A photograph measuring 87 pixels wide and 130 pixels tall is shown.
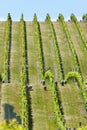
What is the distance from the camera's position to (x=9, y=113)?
49156mm

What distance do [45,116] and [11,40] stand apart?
38249 millimetres

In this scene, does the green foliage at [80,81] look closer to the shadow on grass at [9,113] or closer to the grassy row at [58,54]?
the grassy row at [58,54]

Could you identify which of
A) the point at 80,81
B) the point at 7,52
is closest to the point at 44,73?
the point at 80,81

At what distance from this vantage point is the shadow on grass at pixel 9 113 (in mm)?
47713

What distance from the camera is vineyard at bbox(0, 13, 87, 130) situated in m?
48.4

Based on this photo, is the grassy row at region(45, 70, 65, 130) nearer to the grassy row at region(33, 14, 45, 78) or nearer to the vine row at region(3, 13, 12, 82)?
the grassy row at region(33, 14, 45, 78)

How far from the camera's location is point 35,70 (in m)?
69.1

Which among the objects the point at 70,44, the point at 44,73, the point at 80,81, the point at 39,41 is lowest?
the point at 80,81

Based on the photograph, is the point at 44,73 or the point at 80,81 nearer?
the point at 80,81

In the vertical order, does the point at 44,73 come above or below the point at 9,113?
above

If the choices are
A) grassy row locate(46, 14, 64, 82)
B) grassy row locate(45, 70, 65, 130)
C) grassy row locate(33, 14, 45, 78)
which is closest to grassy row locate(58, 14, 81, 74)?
grassy row locate(46, 14, 64, 82)

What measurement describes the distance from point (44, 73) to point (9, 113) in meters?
20.3

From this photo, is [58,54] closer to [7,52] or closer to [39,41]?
[39,41]

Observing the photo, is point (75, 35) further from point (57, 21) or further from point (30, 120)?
point (30, 120)
